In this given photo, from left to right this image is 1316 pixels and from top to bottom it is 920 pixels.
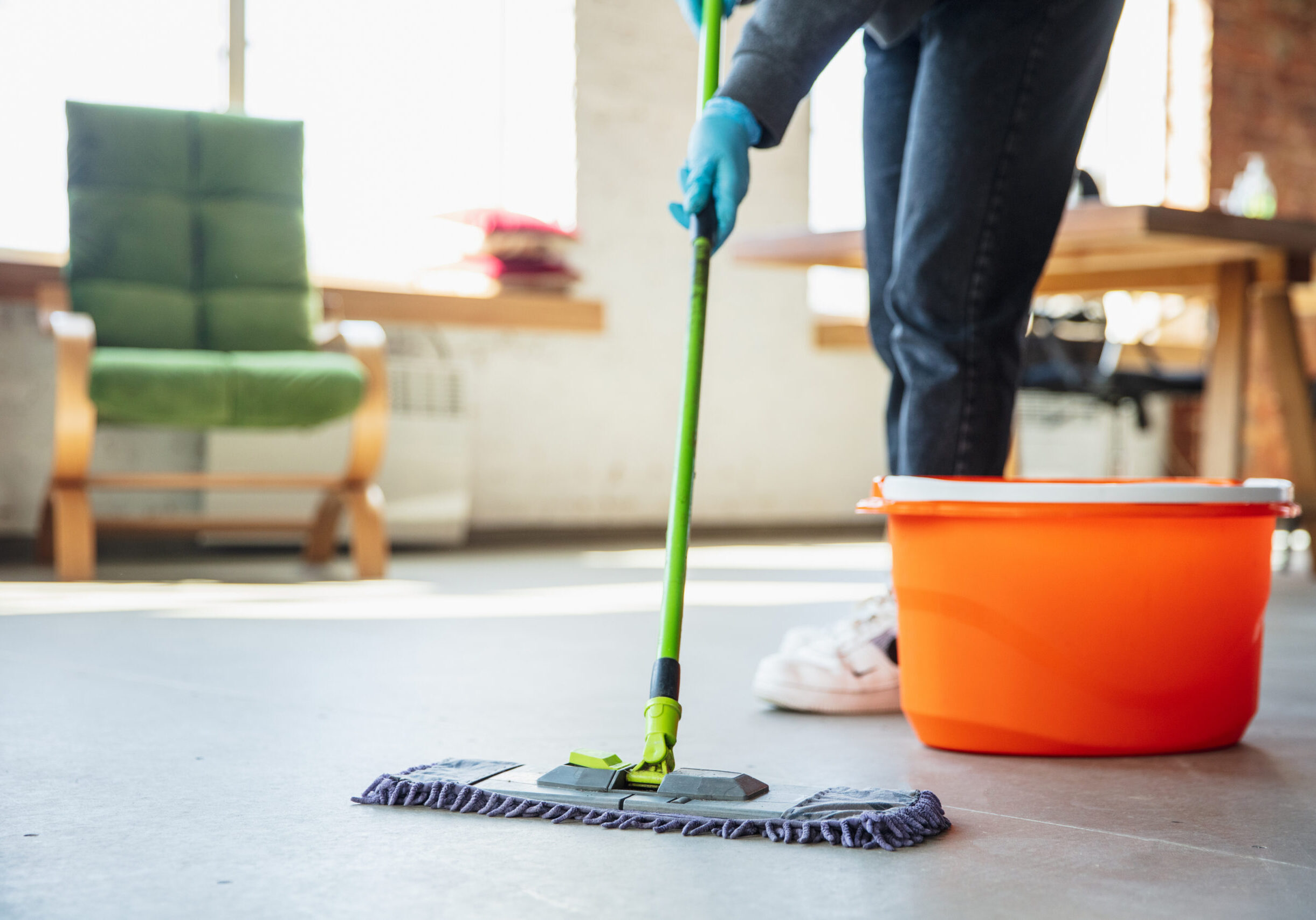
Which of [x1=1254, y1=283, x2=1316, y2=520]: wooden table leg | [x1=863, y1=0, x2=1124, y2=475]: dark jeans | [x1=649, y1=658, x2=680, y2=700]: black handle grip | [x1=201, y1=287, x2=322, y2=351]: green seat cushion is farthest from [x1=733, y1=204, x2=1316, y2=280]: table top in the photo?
[x1=649, y1=658, x2=680, y2=700]: black handle grip

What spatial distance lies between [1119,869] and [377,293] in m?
3.19

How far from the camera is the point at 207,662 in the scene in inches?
67.0

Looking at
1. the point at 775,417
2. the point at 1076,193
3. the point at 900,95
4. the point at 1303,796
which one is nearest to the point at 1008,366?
the point at 900,95

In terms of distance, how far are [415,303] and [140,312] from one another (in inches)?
31.2

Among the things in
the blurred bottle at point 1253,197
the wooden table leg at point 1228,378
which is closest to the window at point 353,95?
the blurred bottle at point 1253,197

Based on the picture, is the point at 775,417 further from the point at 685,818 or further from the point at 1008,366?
the point at 685,818

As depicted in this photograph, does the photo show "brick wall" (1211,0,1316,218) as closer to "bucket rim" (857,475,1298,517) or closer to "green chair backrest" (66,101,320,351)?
"green chair backrest" (66,101,320,351)

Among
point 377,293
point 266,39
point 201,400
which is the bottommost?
point 201,400

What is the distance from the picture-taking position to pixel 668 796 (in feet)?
3.11

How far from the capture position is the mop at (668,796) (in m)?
0.89

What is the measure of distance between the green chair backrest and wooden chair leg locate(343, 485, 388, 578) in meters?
0.51

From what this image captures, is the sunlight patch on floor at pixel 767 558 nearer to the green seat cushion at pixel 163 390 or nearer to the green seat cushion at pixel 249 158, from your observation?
the green seat cushion at pixel 163 390

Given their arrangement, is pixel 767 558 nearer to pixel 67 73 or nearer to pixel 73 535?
pixel 73 535

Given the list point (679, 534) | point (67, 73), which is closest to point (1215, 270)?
point (679, 534)
